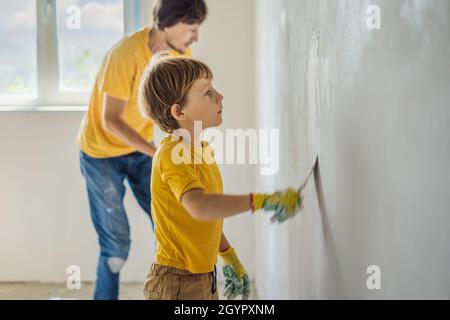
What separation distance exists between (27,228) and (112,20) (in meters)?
1.08

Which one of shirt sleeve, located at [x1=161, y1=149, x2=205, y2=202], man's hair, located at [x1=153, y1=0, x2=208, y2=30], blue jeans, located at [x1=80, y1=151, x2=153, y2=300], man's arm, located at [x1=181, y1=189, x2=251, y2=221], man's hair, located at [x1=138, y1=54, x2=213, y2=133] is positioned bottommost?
blue jeans, located at [x1=80, y1=151, x2=153, y2=300]

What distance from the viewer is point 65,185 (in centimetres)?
329

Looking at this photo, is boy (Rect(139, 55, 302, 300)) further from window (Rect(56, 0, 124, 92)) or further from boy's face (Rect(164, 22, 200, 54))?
window (Rect(56, 0, 124, 92))

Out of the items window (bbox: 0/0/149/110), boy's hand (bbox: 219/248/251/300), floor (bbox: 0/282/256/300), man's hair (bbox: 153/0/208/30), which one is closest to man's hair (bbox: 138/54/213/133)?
boy's hand (bbox: 219/248/251/300)

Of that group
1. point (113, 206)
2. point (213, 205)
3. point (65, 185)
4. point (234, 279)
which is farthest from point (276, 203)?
point (65, 185)

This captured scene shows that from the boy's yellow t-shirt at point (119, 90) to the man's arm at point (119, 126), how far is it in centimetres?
3

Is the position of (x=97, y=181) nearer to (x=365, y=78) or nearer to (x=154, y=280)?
(x=154, y=280)

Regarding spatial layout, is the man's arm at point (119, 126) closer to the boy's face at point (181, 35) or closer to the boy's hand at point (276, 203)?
the boy's face at point (181, 35)

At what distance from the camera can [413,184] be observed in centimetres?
69

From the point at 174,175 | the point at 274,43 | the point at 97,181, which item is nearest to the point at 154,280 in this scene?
the point at 174,175

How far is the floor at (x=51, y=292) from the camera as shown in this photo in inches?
123

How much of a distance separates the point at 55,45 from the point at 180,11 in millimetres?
1204

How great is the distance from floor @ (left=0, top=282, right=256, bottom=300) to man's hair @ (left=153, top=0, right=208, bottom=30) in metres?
1.32

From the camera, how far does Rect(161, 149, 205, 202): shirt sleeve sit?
4.29 ft
